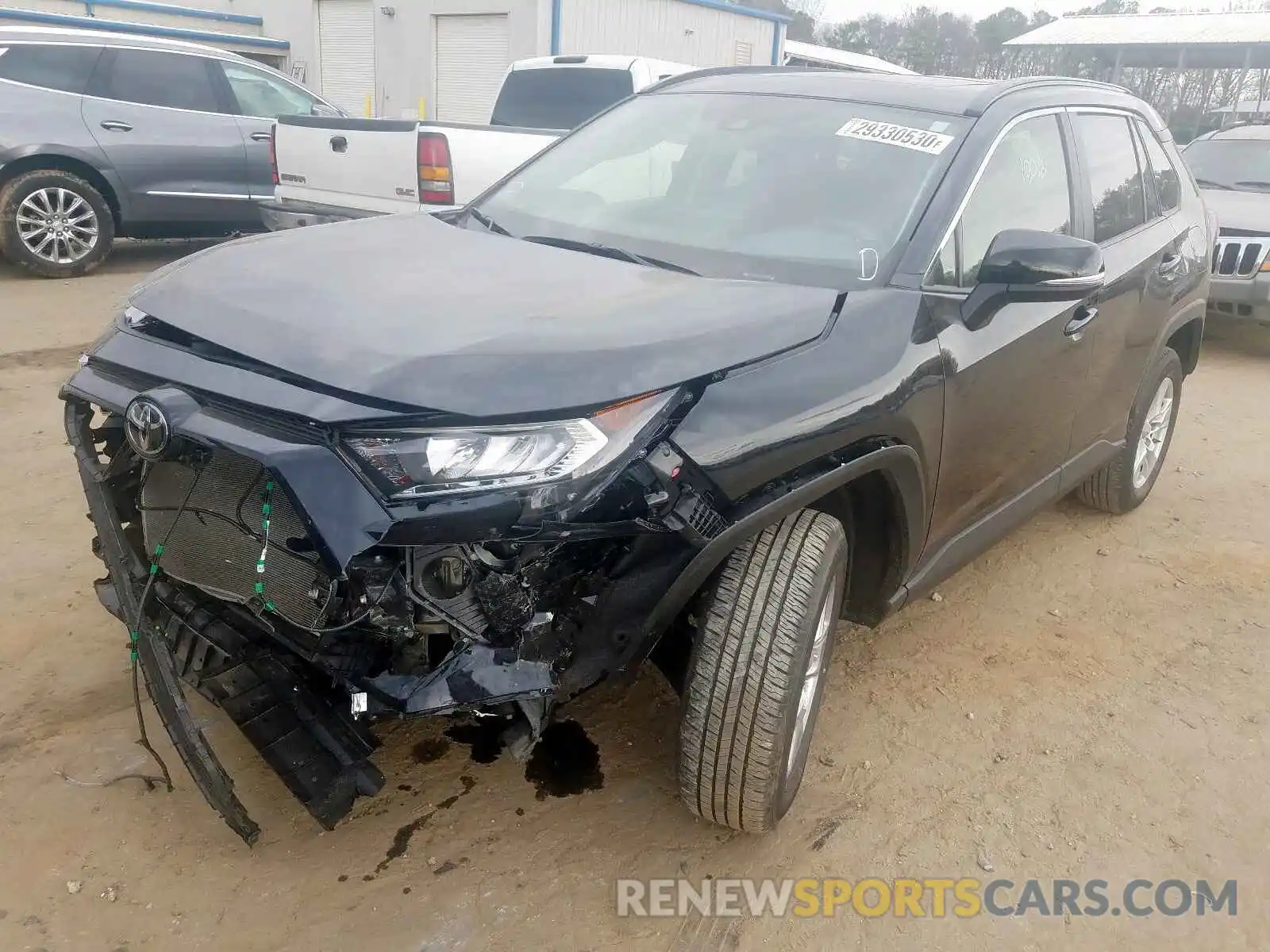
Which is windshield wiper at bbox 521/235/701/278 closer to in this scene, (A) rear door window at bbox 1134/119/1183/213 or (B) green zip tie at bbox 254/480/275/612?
(B) green zip tie at bbox 254/480/275/612

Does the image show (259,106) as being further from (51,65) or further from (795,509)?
(795,509)

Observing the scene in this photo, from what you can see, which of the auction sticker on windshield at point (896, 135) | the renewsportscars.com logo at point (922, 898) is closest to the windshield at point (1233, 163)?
the auction sticker on windshield at point (896, 135)

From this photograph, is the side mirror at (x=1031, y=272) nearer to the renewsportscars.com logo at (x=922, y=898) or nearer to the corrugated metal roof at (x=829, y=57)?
the renewsportscars.com logo at (x=922, y=898)

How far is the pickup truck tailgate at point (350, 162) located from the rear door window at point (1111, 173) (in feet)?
13.4

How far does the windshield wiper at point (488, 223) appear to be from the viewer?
3131 mm

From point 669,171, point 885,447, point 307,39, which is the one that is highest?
point 307,39

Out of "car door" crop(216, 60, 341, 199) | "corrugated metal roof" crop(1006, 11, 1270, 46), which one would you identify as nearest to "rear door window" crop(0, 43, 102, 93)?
"car door" crop(216, 60, 341, 199)

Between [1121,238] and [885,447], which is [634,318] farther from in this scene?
[1121,238]

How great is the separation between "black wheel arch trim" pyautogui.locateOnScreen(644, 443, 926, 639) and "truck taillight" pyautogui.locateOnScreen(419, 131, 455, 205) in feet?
14.5

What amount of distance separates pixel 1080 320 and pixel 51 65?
8425 mm

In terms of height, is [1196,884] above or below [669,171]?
below

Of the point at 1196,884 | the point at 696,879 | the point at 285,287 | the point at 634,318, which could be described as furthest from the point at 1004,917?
the point at 285,287

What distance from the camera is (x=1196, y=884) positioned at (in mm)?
2537

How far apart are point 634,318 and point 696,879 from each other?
4.51ft
